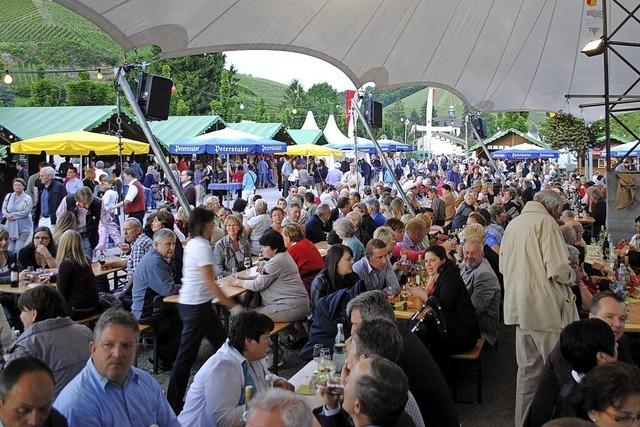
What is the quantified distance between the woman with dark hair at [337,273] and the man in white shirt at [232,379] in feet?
6.94

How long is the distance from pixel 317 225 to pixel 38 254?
3.75 meters

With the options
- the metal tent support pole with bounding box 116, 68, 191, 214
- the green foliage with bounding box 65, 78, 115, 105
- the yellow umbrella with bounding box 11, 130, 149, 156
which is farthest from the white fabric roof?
the green foliage with bounding box 65, 78, 115, 105

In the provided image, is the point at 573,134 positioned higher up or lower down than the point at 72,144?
higher up

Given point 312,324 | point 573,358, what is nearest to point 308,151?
point 312,324

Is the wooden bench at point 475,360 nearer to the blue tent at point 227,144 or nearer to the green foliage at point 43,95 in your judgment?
the blue tent at point 227,144

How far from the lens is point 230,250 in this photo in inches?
301

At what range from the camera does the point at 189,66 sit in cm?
5778

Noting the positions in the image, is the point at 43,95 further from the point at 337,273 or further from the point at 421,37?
the point at 337,273

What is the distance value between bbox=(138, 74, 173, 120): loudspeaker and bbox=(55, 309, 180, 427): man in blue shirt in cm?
456

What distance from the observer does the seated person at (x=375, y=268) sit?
5887 millimetres

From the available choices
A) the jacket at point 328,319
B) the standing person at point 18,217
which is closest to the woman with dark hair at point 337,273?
the jacket at point 328,319

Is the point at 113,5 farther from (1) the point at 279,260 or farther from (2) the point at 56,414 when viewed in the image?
(2) the point at 56,414

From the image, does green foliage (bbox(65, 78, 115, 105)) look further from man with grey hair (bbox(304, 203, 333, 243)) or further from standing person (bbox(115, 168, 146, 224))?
man with grey hair (bbox(304, 203, 333, 243))

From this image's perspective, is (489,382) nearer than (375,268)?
Yes
